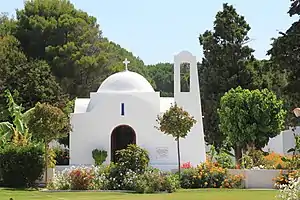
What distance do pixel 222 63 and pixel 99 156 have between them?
46.8 ft

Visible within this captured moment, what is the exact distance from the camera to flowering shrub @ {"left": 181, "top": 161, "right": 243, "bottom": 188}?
2525 cm

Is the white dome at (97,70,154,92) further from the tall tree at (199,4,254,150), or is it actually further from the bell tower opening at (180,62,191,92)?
the tall tree at (199,4,254,150)

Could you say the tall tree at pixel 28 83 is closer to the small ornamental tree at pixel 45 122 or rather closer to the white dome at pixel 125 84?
the white dome at pixel 125 84

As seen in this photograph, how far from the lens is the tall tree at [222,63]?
42.5 m

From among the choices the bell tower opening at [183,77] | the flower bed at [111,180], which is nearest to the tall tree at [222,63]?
the bell tower opening at [183,77]

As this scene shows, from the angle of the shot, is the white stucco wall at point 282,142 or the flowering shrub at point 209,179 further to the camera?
the white stucco wall at point 282,142

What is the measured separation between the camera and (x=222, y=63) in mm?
42969

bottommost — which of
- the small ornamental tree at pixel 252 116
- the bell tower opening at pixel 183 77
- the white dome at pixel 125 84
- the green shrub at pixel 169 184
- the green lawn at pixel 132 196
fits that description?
the green lawn at pixel 132 196

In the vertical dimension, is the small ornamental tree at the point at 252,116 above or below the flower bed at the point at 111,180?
above

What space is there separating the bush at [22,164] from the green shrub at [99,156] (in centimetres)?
739

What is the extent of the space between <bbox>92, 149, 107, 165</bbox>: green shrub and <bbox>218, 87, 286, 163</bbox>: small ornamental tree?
8.39 meters

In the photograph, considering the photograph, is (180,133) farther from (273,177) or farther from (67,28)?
(67,28)

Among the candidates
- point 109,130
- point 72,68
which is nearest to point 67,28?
point 72,68

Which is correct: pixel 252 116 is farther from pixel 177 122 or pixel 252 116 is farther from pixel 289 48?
pixel 289 48
